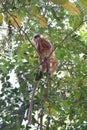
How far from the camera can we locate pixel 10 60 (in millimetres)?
4461

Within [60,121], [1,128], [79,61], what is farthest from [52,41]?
[1,128]

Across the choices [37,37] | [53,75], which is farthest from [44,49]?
[53,75]

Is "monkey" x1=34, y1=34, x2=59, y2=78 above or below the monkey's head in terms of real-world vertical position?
below

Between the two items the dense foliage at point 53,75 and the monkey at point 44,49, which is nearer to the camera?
the dense foliage at point 53,75

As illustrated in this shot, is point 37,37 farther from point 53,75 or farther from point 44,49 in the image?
point 53,75

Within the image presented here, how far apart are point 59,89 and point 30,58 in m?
0.95

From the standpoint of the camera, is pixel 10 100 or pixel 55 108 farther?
pixel 10 100

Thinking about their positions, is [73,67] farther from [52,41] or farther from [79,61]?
[52,41]

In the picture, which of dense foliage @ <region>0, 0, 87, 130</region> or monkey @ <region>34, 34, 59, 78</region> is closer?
dense foliage @ <region>0, 0, 87, 130</region>

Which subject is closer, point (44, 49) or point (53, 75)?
point (44, 49)

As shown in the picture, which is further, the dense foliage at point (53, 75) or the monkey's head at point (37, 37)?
the monkey's head at point (37, 37)

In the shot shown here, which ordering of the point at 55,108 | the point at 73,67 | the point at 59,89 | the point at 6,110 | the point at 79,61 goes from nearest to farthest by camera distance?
the point at 55,108 < the point at 79,61 < the point at 73,67 < the point at 59,89 < the point at 6,110

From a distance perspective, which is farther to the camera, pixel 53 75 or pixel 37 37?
pixel 53 75

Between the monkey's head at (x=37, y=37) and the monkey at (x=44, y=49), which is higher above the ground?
the monkey's head at (x=37, y=37)
